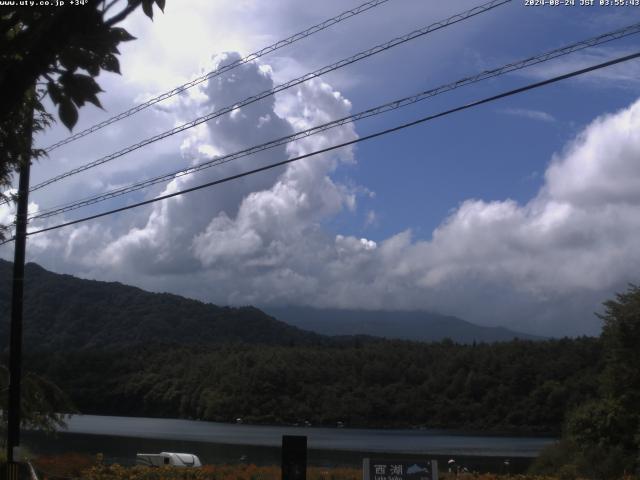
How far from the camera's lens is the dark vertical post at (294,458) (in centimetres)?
1073

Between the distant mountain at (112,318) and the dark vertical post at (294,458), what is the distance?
278ft

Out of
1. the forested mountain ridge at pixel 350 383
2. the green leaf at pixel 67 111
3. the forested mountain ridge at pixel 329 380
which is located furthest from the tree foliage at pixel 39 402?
the forested mountain ridge at pixel 350 383

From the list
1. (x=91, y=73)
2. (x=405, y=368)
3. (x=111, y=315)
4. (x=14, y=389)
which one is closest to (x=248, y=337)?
(x=111, y=315)

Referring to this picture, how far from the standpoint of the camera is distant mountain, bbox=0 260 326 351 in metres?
126

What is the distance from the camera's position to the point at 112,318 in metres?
165

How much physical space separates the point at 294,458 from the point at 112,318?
159344mm

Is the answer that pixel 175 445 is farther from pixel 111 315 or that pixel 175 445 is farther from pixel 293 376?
pixel 111 315

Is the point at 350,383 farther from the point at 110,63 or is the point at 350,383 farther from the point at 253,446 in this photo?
the point at 110,63

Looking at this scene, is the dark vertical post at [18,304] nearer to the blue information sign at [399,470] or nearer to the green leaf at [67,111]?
the blue information sign at [399,470]

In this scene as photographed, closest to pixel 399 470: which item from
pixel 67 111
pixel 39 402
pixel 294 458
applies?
pixel 294 458

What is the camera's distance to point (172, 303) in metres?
186

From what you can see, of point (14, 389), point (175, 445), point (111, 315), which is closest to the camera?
point (14, 389)

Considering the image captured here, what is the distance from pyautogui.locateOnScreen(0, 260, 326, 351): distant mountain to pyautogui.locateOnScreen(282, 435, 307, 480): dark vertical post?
8485 cm

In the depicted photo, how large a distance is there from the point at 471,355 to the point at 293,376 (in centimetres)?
2120
